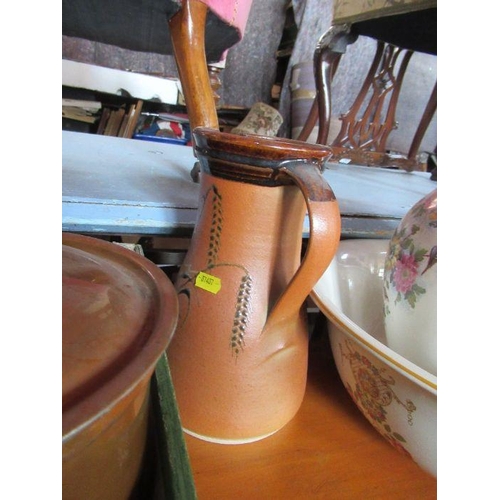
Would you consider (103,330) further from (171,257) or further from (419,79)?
(419,79)

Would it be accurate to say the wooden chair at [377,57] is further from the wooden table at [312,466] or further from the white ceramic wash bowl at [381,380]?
the wooden table at [312,466]

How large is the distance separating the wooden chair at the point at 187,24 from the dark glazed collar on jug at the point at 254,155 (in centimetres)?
22

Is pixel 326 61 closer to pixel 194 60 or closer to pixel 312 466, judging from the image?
pixel 194 60

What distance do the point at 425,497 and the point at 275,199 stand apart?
0.94 feet

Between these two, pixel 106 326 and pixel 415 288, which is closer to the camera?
pixel 106 326

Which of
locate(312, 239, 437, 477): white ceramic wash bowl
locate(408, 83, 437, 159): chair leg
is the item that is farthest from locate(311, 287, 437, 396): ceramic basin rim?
locate(408, 83, 437, 159): chair leg

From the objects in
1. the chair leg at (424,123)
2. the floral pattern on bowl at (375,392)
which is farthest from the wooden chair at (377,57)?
the floral pattern on bowl at (375,392)

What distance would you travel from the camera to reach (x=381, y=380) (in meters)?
0.32

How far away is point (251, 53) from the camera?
2.40 meters

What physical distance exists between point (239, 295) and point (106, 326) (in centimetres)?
15

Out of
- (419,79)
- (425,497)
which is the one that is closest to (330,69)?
(425,497)

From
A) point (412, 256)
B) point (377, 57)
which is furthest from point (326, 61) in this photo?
point (412, 256)

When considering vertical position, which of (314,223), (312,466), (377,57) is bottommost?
(312,466)

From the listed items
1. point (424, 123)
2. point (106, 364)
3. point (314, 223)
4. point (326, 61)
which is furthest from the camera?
point (424, 123)
